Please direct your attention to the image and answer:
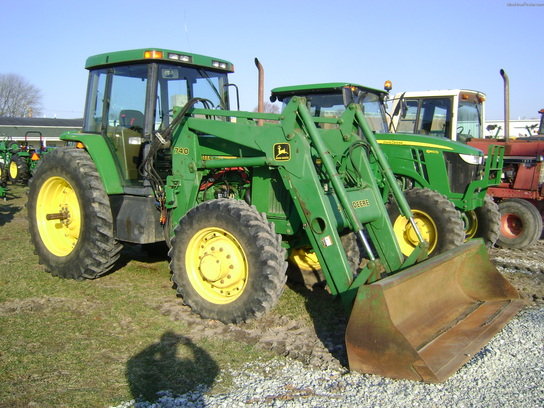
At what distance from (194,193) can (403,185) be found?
3.75 m

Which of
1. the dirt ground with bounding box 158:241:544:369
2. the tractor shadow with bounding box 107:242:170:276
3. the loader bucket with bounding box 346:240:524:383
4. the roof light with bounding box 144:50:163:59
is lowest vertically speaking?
the dirt ground with bounding box 158:241:544:369

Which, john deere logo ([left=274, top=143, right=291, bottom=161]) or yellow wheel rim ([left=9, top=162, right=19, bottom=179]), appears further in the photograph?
yellow wheel rim ([left=9, top=162, right=19, bottom=179])

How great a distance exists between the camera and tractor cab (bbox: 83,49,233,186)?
572 centimetres

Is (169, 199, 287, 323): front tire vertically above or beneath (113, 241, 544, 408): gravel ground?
above

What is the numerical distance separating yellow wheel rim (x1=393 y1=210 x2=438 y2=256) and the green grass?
1.99 m

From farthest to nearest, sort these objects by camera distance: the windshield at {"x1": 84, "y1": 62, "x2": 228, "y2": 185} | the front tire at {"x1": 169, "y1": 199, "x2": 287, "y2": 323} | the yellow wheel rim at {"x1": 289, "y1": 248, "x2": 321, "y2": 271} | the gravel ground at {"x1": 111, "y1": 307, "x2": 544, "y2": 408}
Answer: the yellow wheel rim at {"x1": 289, "y1": 248, "x2": 321, "y2": 271}, the windshield at {"x1": 84, "y1": 62, "x2": 228, "y2": 185}, the front tire at {"x1": 169, "y1": 199, "x2": 287, "y2": 323}, the gravel ground at {"x1": 111, "y1": 307, "x2": 544, "y2": 408}

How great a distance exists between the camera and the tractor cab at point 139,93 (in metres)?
5.72

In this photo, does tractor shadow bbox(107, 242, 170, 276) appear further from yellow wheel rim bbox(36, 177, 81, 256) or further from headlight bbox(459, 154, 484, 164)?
headlight bbox(459, 154, 484, 164)

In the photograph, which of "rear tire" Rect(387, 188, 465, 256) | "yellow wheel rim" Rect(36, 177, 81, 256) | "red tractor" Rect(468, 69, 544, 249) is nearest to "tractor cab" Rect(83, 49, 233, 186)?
"yellow wheel rim" Rect(36, 177, 81, 256)

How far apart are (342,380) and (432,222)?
3.67 metres

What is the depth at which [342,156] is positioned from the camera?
18.3 feet

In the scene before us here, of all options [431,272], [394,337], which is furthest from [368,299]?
[431,272]

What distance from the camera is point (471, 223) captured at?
815cm

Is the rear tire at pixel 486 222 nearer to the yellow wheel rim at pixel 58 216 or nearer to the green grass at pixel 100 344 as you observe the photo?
the green grass at pixel 100 344
